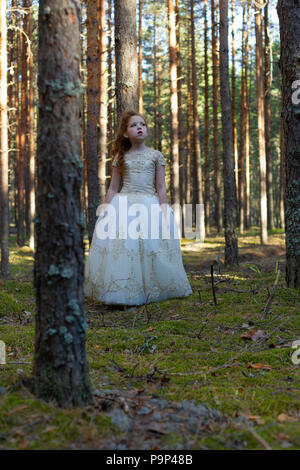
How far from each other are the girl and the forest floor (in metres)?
0.28

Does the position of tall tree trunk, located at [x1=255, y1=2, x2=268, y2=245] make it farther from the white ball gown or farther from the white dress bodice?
the white ball gown

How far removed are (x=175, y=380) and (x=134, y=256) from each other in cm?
289

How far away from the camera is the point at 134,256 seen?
19.2 ft

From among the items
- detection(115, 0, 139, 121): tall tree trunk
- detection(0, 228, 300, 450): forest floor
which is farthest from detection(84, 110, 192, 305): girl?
detection(115, 0, 139, 121): tall tree trunk

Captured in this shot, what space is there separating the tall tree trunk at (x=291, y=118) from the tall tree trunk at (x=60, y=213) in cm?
374

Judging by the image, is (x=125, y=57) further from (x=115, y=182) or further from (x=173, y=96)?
(x=173, y=96)

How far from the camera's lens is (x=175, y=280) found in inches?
235

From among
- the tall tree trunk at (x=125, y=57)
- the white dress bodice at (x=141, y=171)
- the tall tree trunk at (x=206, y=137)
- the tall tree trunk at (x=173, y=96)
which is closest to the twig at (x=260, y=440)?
the white dress bodice at (x=141, y=171)

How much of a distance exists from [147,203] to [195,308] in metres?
1.60

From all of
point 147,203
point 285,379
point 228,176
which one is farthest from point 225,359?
point 228,176

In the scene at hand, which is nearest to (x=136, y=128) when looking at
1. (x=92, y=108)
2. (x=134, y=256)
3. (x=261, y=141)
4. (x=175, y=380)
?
(x=134, y=256)

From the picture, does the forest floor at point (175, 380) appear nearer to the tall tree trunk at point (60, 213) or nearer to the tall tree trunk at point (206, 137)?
the tall tree trunk at point (60, 213)

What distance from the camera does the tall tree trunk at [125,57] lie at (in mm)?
6939

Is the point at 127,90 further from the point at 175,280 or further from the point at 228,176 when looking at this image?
the point at 228,176
